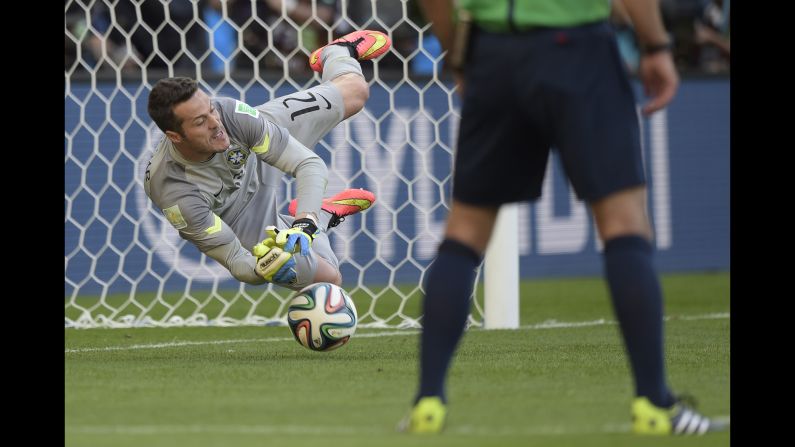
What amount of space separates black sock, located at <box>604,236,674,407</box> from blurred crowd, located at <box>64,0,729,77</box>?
4.41m

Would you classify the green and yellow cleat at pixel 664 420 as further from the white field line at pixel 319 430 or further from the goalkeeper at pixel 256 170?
the goalkeeper at pixel 256 170

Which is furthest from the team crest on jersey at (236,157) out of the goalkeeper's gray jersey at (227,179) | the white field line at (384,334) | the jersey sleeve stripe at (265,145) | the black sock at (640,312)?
the black sock at (640,312)

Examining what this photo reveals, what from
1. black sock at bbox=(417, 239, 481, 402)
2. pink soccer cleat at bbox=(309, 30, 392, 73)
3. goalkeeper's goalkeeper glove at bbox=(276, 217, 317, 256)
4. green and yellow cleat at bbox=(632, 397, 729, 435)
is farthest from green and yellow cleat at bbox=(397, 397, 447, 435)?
pink soccer cleat at bbox=(309, 30, 392, 73)

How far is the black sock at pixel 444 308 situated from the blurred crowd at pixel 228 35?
418 cm

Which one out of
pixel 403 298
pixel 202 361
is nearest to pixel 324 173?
pixel 202 361

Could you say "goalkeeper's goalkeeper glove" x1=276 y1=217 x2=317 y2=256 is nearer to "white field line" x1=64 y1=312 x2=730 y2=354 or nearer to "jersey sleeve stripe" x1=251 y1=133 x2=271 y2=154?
"jersey sleeve stripe" x1=251 y1=133 x2=271 y2=154

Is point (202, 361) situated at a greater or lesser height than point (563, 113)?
lesser

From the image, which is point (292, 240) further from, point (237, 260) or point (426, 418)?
point (426, 418)

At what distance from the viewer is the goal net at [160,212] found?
7625mm

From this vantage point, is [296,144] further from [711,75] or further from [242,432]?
[711,75]

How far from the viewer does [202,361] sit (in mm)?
5117

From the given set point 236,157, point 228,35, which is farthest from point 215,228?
point 228,35

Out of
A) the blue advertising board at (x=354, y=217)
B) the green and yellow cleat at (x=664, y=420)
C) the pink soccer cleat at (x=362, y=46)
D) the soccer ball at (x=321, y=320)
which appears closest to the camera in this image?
the green and yellow cleat at (x=664, y=420)
